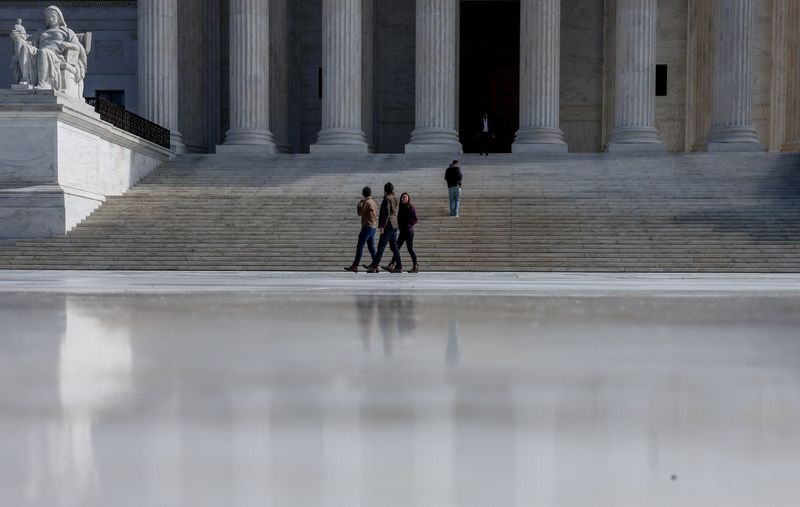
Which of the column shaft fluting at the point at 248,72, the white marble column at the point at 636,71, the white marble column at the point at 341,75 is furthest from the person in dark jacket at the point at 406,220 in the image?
the column shaft fluting at the point at 248,72

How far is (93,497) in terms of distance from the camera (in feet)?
10.4

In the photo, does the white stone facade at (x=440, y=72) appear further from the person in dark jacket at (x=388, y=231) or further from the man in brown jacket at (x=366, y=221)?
the man in brown jacket at (x=366, y=221)

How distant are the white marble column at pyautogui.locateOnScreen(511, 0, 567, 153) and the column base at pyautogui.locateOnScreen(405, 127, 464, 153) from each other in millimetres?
2420

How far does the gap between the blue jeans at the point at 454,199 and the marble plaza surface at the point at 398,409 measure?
15.5 m

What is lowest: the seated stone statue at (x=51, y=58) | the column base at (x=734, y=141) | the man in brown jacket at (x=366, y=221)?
the man in brown jacket at (x=366, y=221)

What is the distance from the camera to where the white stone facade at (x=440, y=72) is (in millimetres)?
35938

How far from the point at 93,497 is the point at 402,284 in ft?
41.1

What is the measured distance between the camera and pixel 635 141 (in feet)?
116

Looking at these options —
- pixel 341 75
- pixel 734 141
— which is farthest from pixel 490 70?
pixel 734 141

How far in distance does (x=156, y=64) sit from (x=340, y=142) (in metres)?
7.93

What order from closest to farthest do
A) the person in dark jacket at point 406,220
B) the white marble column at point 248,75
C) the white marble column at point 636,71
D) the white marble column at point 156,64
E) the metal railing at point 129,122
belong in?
the person in dark jacket at point 406,220 < the metal railing at point 129,122 < the white marble column at point 636,71 < the white marble column at point 156,64 < the white marble column at point 248,75

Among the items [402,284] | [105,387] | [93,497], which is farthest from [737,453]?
[402,284]

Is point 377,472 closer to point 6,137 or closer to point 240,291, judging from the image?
point 240,291

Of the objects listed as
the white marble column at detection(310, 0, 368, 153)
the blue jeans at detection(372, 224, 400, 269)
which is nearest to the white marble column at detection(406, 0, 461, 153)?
the white marble column at detection(310, 0, 368, 153)
